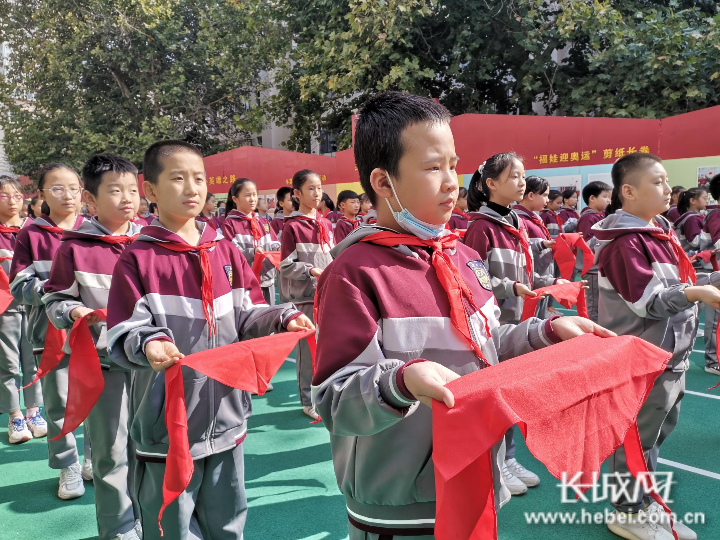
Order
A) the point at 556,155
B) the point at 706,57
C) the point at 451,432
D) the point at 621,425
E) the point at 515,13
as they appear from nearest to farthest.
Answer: the point at 451,432 < the point at 621,425 < the point at 556,155 < the point at 706,57 < the point at 515,13

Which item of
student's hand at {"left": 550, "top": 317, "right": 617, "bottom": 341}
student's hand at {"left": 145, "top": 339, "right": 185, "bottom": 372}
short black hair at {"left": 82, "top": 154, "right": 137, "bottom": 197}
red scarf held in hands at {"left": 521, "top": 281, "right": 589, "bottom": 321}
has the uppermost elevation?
short black hair at {"left": 82, "top": 154, "right": 137, "bottom": 197}

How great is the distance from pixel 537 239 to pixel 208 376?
11.7 ft

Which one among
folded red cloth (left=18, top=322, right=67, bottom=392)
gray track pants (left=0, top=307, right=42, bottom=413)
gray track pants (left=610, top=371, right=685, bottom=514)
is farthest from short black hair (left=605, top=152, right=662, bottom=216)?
gray track pants (left=0, top=307, right=42, bottom=413)


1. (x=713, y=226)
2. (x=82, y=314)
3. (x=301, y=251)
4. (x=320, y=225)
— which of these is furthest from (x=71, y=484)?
(x=713, y=226)

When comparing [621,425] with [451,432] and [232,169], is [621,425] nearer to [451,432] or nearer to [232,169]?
[451,432]

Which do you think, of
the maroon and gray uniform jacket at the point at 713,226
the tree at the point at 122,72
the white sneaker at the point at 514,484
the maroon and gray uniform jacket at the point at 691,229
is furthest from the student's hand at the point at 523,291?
the tree at the point at 122,72

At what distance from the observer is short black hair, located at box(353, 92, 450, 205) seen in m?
1.54

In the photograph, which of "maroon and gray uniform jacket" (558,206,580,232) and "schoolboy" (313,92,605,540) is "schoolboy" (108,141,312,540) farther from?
"maroon and gray uniform jacket" (558,206,580,232)

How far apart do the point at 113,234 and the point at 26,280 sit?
3.34ft

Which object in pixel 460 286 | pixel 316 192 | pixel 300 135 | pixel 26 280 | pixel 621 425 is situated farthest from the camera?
pixel 300 135

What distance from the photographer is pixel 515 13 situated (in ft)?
46.1

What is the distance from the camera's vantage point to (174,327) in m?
2.29

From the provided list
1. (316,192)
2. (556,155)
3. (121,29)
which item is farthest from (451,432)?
(121,29)

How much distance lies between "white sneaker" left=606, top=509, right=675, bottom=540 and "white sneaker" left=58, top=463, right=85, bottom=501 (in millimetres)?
3165
